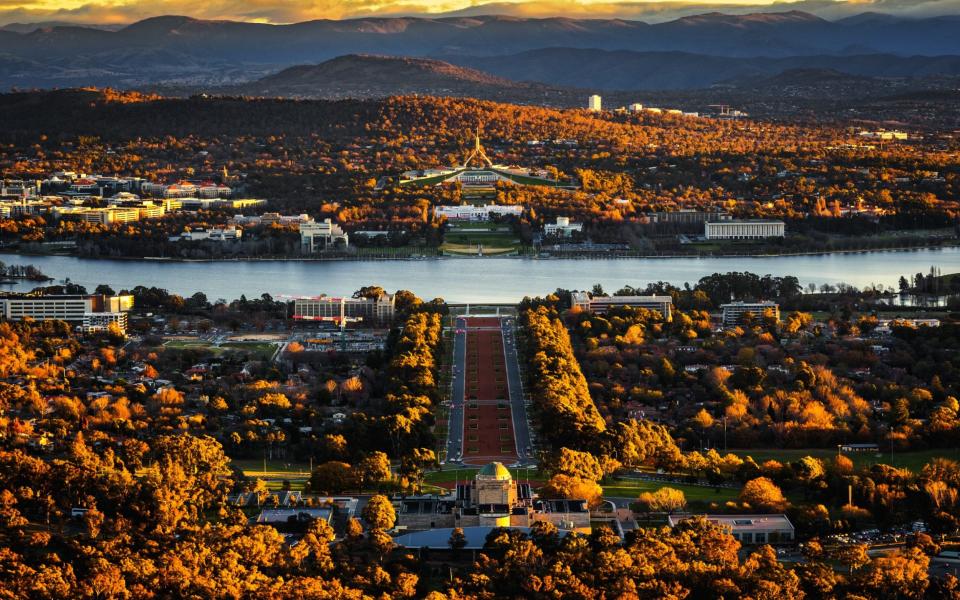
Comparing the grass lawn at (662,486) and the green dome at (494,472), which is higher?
the green dome at (494,472)

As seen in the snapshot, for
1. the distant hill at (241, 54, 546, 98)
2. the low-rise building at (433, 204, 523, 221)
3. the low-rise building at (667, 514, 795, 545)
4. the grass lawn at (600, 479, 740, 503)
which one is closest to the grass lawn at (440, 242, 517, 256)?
the low-rise building at (433, 204, 523, 221)

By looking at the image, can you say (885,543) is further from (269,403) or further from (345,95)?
(345,95)

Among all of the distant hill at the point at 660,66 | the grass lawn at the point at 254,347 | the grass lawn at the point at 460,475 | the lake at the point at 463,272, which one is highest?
the distant hill at the point at 660,66

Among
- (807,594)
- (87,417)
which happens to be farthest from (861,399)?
(87,417)

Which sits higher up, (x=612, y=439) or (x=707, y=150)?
(x=707, y=150)

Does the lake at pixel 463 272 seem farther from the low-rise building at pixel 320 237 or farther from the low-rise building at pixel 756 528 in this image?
the low-rise building at pixel 756 528

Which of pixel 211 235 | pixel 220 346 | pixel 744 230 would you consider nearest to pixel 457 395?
pixel 220 346

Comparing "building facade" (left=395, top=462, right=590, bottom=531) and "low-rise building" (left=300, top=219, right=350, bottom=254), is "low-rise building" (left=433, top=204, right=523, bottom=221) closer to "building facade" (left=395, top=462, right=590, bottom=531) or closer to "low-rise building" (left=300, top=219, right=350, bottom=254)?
"low-rise building" (left=300, top=219, right=350, bottom=254)

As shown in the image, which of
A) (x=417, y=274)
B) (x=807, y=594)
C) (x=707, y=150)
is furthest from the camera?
(x=707, y=150)

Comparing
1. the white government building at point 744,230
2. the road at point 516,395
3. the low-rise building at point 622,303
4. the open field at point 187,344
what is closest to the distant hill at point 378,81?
the white government building at point 744,230
